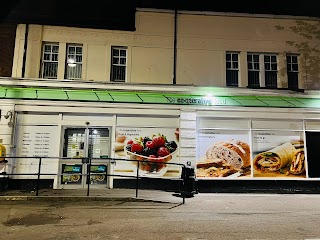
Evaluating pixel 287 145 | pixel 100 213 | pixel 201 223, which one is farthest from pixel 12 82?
pixel 287 145

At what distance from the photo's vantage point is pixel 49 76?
12328 millimetres

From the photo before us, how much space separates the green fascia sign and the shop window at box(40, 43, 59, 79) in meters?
1.00

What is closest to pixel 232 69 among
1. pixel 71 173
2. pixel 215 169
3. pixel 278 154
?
pixel 278 154

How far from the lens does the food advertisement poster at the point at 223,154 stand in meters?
12.1

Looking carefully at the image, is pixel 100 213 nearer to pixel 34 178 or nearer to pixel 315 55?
pixel 34 178

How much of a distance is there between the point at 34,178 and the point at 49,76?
4262mm

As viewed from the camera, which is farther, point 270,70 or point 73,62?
point 270,70

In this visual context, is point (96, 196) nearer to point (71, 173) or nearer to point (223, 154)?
point (71, 173)

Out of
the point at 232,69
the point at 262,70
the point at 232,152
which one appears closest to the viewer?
the point at 232,152

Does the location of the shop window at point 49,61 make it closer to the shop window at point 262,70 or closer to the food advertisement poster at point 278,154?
the shop window at point 262,70

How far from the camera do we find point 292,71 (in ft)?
43.8

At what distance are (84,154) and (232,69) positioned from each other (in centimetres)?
745

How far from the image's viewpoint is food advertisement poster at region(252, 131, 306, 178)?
12.3 metres

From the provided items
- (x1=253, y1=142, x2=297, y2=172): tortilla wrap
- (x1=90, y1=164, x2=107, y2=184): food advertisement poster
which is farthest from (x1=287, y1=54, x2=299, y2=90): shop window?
(x1=90, y1=164, x2=107, y2=184): food advertisement poster
